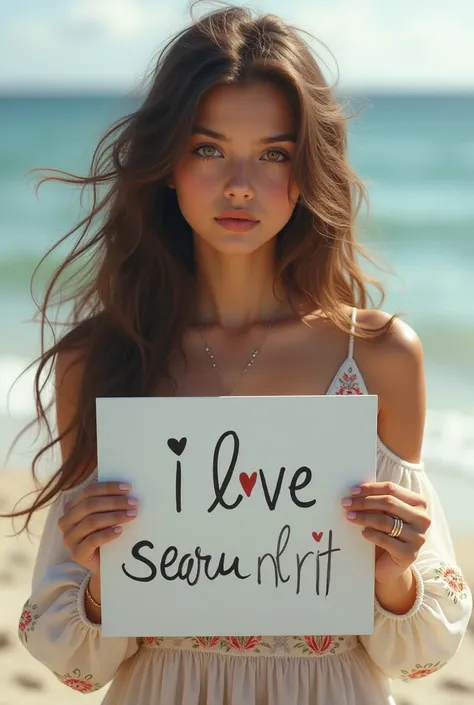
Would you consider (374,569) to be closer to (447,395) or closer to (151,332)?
(151,332)

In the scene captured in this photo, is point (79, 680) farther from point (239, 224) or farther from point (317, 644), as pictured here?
point (239, 224)

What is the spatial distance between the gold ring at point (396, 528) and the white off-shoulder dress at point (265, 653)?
8.6 inches

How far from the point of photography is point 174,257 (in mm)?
2268

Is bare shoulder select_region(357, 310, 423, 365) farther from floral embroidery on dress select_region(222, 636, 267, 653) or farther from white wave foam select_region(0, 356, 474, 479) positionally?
white wave foam select_region(0, 356, 474, 479)

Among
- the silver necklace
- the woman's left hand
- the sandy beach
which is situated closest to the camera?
the woman's left hand

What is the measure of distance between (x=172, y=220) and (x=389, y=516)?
819 millimetres

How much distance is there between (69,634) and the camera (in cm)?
204

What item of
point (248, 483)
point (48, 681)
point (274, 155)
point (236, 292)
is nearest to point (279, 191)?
point (274, 155)

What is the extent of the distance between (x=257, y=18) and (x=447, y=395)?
16.3 feet

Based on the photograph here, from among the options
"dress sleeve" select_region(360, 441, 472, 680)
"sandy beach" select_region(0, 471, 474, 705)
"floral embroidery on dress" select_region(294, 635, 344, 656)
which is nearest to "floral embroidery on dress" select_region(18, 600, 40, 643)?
"floral embroidery on dress" select_region(294, 635, 344, 656)

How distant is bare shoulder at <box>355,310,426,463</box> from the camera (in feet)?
6.84

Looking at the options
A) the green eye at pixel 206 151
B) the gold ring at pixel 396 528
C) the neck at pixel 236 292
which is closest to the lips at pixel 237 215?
the green eye at pixel 206 151

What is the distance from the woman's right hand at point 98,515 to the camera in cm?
179

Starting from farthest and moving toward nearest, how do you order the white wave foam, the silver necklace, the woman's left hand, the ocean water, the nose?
the ocean water
the white wave foam
the silver necklace
the nose
the woman's left hand
